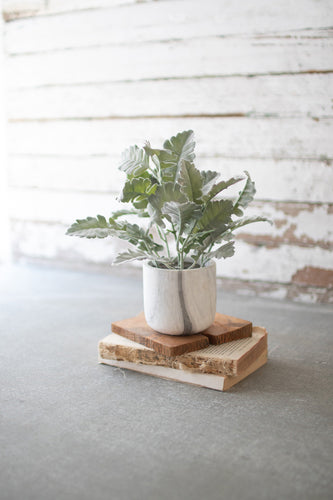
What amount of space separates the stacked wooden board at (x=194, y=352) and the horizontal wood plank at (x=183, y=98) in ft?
3.38

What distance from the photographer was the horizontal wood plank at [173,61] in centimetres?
201

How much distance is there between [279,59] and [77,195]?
Result: 1.17 m

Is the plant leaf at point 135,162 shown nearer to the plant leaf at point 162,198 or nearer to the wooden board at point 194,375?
the plant leaf at point 162,198

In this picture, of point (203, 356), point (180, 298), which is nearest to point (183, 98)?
point (180, 298)

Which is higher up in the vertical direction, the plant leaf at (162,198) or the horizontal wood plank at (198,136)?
the horizontal wood plank at (198,136)

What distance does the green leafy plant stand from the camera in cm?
128

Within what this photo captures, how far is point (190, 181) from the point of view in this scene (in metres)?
1.29

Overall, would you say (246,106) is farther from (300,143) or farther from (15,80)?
(15,80)

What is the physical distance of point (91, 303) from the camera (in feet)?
6.86

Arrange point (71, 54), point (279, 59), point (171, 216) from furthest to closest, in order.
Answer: point (71, 54) → point (279, 59) → point (171, 216)

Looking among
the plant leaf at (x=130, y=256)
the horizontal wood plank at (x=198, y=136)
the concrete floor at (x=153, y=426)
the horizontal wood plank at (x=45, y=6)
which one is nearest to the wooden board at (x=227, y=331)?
the concrete floor at (x=153, y=426)

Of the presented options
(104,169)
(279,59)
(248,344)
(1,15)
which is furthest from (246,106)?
(1,15)

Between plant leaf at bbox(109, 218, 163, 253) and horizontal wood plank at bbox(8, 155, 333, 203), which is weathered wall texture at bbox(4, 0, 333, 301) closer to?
horizontal wood plank at bbox(8, 155, 333, 203)

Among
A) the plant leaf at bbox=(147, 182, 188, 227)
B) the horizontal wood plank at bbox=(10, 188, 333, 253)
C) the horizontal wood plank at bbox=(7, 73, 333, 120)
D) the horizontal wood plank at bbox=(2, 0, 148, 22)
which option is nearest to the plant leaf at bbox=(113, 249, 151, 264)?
the plant leaf at bbox=(147, 182, 188, 227)
